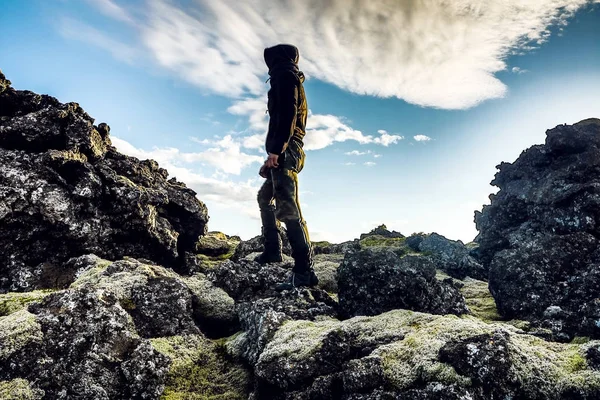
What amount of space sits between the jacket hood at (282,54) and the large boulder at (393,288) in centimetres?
680

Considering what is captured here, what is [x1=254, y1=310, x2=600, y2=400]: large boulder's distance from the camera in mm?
5410

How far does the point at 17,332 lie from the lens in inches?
275

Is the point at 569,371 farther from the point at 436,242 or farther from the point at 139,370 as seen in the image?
the point at 436,242

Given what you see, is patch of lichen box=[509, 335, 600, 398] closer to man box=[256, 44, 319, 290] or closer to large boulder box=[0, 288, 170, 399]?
man box=[256, 44, 319, 290]

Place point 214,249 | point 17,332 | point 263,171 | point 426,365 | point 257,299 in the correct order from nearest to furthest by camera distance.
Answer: point 426,365 < point 17,332 < point 257,299 < point 263,171 < point 214,249

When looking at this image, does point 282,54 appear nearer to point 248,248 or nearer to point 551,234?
point 248,248

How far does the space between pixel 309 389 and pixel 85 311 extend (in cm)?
510

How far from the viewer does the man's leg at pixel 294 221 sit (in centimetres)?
1134

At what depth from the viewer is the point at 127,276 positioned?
10328 millimetres

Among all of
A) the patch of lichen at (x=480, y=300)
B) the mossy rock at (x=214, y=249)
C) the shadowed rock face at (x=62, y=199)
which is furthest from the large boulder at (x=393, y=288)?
the mossy rock at (x=214, y=249)

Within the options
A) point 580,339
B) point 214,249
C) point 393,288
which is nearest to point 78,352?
point 393,288

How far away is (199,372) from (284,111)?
7.55 metres

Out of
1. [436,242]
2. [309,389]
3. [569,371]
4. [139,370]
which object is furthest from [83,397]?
[436,242]

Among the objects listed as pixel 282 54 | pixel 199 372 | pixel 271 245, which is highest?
pixel 282 54
